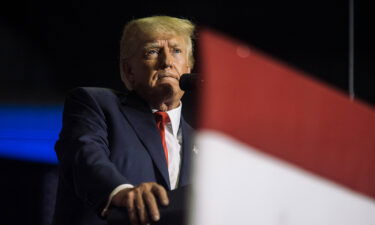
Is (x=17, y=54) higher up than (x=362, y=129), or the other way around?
(x=362, y=129)

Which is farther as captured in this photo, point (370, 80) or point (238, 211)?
point (370, 80)

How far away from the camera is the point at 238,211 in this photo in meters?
0.31

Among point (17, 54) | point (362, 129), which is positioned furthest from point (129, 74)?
point (362, 129)

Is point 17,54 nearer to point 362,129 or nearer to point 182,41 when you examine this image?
point 182,41

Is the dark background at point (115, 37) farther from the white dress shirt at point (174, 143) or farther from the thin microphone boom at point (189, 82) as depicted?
the thin microphone boom at point (189, 82)

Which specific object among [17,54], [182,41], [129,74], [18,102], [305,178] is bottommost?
[18,102]

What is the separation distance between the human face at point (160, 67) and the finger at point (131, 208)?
66 cm

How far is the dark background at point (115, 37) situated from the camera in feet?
6.43

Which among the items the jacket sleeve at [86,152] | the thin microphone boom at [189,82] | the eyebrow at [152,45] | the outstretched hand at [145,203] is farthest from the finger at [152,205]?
the eyebrow at [152,45]

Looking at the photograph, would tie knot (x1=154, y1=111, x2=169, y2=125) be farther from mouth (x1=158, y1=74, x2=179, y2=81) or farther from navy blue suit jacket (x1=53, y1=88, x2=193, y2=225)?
mouth (x1=158, y1=74, x2=179, y2=81)

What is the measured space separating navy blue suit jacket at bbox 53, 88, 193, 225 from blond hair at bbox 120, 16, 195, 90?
213 millimetres

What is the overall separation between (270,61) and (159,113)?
79 cm

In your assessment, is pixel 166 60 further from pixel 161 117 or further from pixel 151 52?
pixel 161 117

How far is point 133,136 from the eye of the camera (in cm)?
102
